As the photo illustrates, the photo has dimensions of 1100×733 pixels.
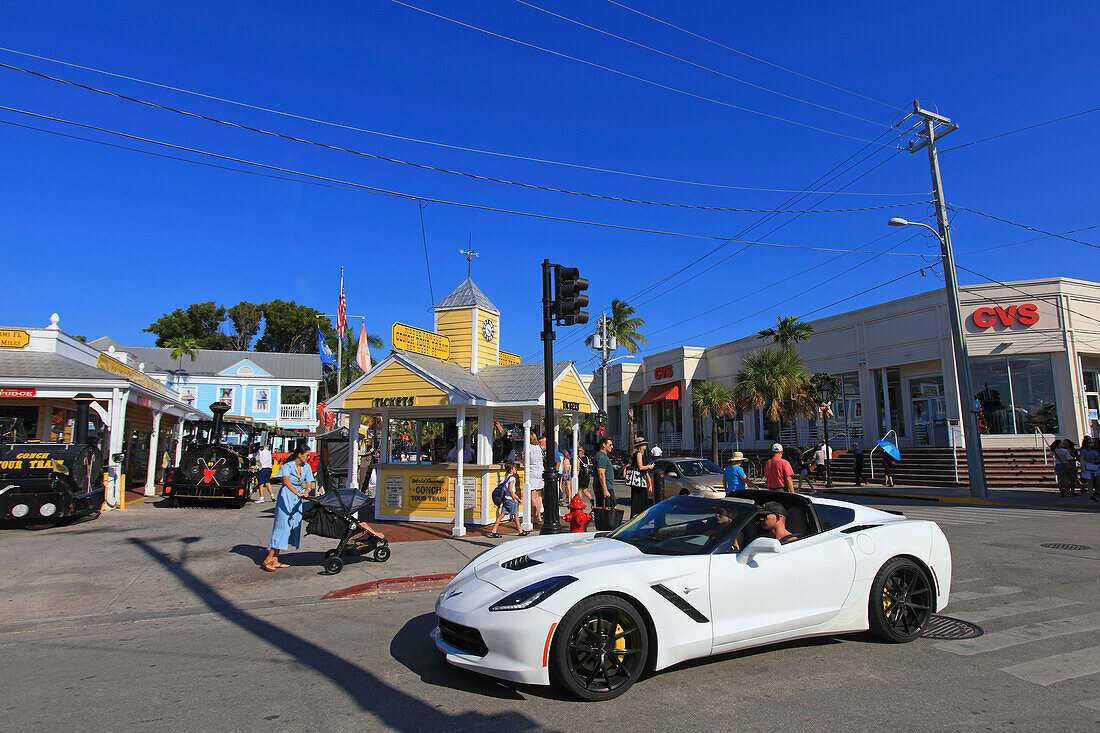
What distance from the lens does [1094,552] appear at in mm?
8828

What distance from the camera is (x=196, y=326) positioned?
70.4 m

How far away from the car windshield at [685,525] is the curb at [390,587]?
3.25 m

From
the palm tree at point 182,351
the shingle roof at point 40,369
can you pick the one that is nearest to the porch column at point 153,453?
the shingle roof at point 40,369

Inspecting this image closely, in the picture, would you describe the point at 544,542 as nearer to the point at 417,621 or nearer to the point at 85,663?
the point at 417,621

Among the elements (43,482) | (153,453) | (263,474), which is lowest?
(263,474)

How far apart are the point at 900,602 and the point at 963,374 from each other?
1634 centimetres

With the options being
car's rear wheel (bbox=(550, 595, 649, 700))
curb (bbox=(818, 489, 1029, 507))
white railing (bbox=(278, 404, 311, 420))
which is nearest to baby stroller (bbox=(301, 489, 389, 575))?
car's rear wheel (bbox=(550, 595, 649, 700))

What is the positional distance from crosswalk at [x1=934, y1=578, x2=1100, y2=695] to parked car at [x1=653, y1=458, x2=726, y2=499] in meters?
9.35

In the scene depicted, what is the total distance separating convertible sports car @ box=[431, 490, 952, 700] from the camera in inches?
155

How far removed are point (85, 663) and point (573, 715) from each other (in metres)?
4.03

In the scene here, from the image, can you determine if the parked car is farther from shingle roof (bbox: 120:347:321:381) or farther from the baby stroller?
shingle roof (bbox: 120:347:321:381)

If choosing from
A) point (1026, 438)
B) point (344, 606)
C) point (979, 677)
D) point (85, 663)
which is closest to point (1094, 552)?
point (979, 677)

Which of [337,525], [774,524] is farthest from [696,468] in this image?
[774,524]

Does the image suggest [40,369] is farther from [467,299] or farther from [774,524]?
[774,524]
